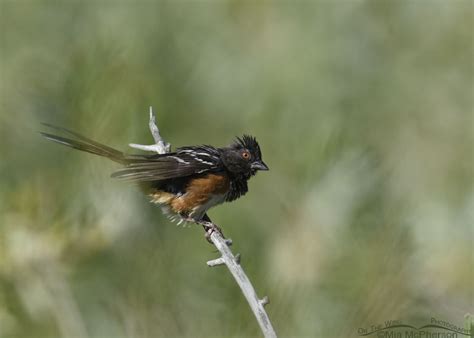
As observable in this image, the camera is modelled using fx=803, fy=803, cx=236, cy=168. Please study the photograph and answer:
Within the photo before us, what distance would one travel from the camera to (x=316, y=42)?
32.0 feet

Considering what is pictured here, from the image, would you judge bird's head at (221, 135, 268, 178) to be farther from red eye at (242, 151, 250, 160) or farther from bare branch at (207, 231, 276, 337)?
bare branch at (207, 231, 276, 337)

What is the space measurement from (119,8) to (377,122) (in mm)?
4415

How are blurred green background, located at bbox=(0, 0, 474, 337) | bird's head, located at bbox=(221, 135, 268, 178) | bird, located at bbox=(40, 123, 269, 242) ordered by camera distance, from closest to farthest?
blurred green background, located at bbox=(0, 0, 474, 337), bird, located at bbox=(40, 123, 269, 242), bird's head, located at bbox=(221, 135, 268, 178)

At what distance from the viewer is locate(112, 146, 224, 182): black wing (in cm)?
437

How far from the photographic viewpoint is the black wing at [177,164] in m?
4.37

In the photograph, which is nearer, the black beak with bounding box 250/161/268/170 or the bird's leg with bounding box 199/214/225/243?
the bird's leg with bounding box 199/214/225/243

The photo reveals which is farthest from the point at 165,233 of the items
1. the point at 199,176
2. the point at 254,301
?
the point at 199,176

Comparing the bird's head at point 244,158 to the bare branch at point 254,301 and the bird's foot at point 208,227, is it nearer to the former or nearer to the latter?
the bird's foot at point 208,227

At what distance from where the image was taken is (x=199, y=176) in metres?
5.14

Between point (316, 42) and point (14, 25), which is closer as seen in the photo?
point (14, 25)

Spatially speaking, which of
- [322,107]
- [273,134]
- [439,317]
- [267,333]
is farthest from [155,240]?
[322,107]

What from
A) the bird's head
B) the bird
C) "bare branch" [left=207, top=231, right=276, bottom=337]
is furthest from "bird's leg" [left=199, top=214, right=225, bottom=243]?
"bare branch" [left=207, top=231, right=276, bottom=337]

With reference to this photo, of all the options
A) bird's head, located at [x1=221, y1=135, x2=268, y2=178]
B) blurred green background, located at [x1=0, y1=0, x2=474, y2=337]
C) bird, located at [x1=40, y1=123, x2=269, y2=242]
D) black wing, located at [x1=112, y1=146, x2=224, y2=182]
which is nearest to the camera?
blurred green background, located at [x1=0, y1=0, x2=474, y2=337]

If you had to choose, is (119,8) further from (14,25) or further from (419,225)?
(419,225)
